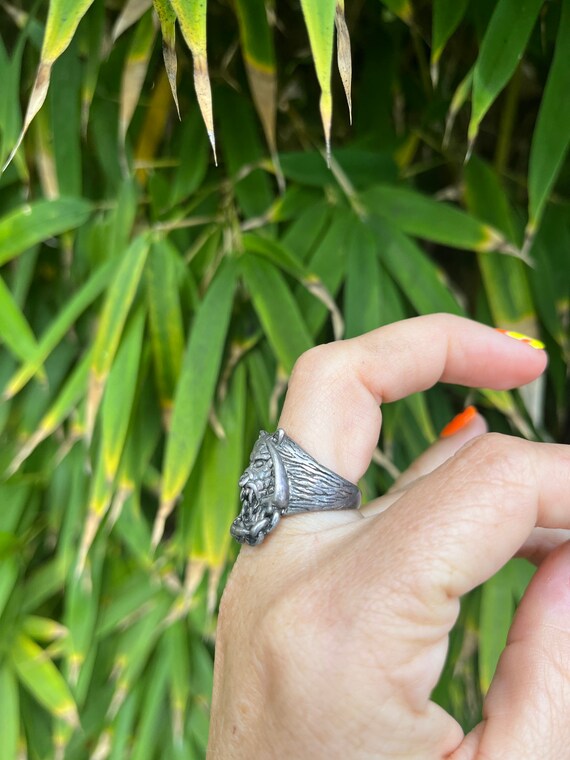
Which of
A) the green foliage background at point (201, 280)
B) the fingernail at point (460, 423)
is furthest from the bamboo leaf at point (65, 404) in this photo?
the fingernail at point (460, 423)

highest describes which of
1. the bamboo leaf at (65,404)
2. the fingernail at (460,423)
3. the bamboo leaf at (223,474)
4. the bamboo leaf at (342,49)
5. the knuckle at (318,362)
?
the bamboo leaf at (342,49)

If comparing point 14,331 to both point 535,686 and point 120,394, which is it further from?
point 535,686

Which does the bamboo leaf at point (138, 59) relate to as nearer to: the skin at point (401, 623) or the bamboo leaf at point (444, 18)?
the bamboo leaf at point (444, 18)

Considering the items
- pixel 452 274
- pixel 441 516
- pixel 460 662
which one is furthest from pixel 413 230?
pixel 460 662

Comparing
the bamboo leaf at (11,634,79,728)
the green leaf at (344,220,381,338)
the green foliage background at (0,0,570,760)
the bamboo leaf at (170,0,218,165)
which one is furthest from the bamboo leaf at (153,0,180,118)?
the bamboo leaf at (11,634,79,728)

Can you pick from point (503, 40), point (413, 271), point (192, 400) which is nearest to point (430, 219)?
point (413, 271)
